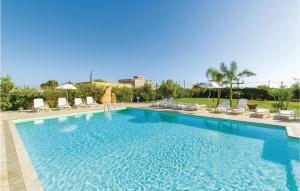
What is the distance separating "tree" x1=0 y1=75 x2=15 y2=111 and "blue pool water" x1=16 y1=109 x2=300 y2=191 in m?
5.13

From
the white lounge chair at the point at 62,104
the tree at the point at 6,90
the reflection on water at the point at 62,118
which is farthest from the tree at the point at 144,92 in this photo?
the tree at the point at 6,90

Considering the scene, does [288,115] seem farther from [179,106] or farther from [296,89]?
[296,89]

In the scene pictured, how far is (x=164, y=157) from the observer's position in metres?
6.37

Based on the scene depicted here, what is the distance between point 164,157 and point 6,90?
13.9m

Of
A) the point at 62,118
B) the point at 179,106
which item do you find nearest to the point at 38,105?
the point at 62,118

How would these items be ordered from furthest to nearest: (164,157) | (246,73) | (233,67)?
(233,67)
(246,73)
(164,157)

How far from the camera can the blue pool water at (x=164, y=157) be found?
467 centimetres

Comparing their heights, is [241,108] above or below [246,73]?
below

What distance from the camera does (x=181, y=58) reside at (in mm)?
23500

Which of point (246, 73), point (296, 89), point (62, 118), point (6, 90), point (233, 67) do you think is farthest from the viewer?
point (296, 89)

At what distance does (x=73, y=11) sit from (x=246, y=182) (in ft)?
54.3

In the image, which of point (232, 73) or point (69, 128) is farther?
point (232, 73)

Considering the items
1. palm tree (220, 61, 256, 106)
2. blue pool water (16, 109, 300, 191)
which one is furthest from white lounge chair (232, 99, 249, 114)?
palm tree (220, 61, 256, 106)

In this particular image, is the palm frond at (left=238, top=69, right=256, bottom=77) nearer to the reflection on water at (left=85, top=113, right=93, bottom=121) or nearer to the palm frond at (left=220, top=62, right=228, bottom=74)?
the palm frond at (left=220, top=62, right=228, bottom=74)
